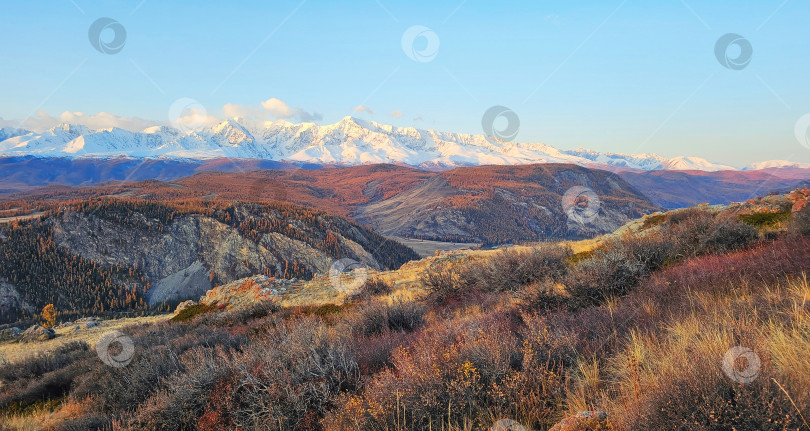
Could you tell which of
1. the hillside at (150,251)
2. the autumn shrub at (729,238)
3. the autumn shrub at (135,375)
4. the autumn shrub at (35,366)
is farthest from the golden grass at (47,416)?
the hillside at (150,251)

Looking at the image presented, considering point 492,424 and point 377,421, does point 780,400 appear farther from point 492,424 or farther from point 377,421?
point 377,421

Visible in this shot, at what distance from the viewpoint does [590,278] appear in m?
7.75

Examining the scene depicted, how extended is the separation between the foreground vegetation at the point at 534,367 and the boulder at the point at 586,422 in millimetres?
102

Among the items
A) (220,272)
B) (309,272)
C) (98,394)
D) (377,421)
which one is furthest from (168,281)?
(377,421)

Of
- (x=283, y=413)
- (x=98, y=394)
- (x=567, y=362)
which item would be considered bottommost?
(x=98, y=394)

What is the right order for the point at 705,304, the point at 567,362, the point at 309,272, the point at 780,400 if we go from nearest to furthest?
1. the point at 780,400
2. the point at 567,362
3. the point at 705,304
4. the point at 309,272

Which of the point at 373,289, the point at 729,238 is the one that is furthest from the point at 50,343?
the point at 729,238

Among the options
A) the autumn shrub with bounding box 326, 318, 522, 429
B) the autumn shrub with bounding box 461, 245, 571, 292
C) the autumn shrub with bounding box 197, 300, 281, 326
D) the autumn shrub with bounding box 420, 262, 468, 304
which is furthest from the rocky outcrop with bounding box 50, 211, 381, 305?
the autumn shrub with bounding box 326, 318, 522, 429

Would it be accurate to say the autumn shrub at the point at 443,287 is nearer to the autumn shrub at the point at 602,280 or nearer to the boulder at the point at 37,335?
the autumn shrub at the point at 602,280

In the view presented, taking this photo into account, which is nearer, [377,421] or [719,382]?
[719,382]

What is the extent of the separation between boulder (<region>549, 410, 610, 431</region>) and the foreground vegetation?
4.0 inches

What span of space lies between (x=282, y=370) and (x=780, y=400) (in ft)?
17.2

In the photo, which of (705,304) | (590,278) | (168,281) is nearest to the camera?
(705,304)

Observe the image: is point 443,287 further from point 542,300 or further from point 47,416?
point 47,416
